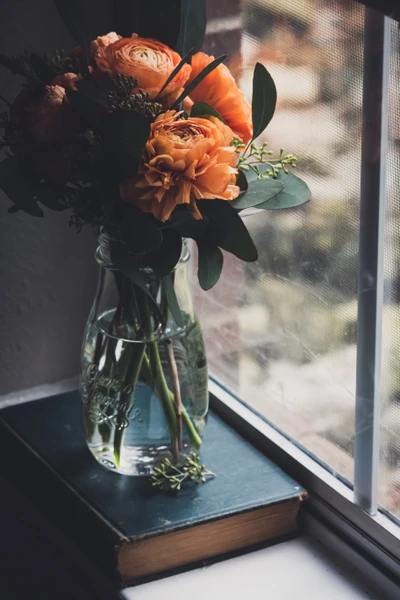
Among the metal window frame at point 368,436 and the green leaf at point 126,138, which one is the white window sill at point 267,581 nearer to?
the metal window frame at point 368,436

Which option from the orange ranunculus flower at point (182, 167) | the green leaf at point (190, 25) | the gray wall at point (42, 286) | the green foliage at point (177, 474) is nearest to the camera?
the orange ranunculus flower at point (182, 167)

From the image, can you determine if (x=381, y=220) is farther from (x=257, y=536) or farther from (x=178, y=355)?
(x=257, y=536)

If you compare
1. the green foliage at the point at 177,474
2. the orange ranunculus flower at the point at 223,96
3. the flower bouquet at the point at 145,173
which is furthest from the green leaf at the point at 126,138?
the green foliage at the point at 177,474

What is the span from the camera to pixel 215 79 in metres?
0.85

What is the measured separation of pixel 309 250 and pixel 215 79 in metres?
0.24

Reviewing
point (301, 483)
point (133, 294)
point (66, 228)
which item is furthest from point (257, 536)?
point (66, 228)

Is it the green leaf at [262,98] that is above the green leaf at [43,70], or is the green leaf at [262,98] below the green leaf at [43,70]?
below

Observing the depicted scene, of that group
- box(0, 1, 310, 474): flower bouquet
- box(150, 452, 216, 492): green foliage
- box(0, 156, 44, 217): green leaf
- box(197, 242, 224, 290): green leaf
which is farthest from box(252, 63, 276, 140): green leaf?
box(150, 452, 216, 492): green foliage

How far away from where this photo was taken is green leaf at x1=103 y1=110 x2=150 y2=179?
775mm

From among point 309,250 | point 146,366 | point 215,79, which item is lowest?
point 146,366

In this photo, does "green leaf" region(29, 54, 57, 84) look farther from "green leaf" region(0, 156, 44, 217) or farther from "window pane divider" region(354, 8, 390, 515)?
"window pane divider" region(354, 8, 390, 515)

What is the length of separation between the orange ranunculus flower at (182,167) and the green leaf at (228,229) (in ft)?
0.13

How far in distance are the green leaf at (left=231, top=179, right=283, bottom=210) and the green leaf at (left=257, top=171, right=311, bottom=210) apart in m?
0.02

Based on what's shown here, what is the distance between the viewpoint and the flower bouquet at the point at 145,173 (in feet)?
2.58
